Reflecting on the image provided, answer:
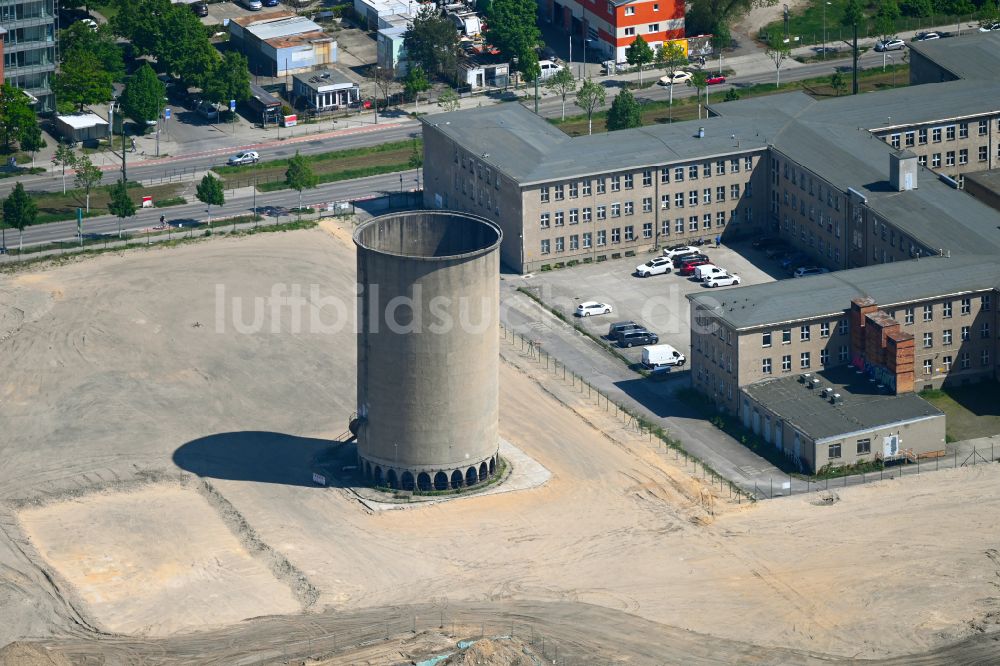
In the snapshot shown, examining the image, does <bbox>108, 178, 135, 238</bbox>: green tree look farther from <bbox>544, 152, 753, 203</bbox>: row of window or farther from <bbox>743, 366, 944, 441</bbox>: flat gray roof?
<bbox>743, 366, 944, 441</bbox>: flat gray roof

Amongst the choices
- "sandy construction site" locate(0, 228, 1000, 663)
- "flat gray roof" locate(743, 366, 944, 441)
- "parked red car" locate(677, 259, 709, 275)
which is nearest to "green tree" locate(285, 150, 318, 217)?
"sandy construction site" locate(0, 228, 1000, 663)

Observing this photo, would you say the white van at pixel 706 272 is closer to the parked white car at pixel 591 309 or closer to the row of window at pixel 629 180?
the row of window at pixel 629 180

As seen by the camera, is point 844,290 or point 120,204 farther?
point 120,204

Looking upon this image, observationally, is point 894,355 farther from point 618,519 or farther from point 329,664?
point 329,664

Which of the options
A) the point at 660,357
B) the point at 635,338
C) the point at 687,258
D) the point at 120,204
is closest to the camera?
the point at 660,357

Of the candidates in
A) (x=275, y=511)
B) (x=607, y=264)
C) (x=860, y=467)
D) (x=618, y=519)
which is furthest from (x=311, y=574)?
(x=607, y=264)

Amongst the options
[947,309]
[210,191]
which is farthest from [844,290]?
[210,191]

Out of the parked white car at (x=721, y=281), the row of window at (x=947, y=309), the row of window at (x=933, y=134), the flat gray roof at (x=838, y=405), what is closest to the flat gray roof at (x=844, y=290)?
the row of window at (x=947, y=309)

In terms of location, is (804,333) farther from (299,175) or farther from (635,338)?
(299,175)
